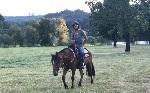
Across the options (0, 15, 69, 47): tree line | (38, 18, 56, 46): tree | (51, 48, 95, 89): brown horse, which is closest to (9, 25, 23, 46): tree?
(0, 15, 69, 47): tree line

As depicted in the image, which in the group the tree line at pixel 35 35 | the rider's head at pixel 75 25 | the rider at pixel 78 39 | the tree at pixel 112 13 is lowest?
the tree line at pixel 35 35

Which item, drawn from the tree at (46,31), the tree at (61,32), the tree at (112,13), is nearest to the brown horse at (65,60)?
the tree at (112,13)

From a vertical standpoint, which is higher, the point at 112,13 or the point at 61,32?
the point at 112,13

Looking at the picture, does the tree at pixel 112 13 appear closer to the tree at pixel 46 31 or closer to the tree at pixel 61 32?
the tree at pixel 46 31

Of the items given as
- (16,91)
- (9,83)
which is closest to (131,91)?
(16,91)

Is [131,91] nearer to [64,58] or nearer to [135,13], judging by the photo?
[64,58]

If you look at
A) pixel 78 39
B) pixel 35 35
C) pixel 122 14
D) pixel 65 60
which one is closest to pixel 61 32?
pixel 35 35

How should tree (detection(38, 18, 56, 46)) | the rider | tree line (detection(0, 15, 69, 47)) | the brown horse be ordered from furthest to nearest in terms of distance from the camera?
1. tree (detection(38, 18, 56, 46))
2. tree line (detection(0, 15, 69, 47))
3. the rider
4. the brown horse

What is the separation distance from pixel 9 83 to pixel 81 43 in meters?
4.38

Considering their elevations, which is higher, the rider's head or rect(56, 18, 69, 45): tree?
the rider's head

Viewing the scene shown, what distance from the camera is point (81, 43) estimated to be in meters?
19.7

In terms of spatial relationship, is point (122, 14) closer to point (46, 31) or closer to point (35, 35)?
point (35, 35)

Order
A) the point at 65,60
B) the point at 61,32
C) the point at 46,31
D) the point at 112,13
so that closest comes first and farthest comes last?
the point at 65,60 → the point at 112,13 → the point at 46,31 → the point at 61,32

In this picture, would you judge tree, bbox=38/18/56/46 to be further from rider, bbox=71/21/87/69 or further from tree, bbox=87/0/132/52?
rider, bbox=71/21/87/69
